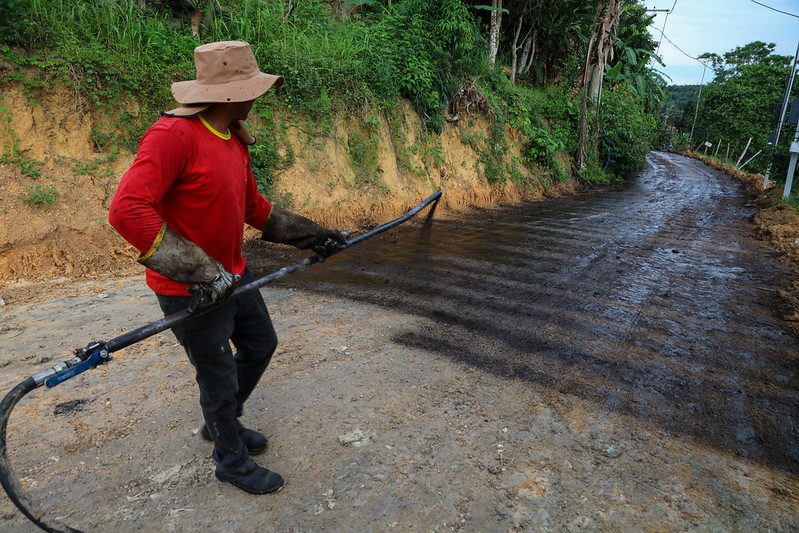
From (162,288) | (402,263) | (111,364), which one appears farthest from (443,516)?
(402,263)

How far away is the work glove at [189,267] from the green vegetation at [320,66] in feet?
16.2

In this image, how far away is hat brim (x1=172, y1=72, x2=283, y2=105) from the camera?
6.47ft

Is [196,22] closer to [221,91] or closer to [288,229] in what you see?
[288,229]

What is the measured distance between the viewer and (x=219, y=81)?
2051mm

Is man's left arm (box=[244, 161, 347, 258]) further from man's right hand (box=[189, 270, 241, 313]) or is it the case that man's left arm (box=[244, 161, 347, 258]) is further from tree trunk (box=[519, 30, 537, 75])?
tree trunk (box=[519, 30, 537, 75])

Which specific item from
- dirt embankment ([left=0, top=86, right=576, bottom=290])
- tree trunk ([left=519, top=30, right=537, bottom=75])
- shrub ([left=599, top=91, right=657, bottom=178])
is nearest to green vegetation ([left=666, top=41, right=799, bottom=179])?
shrub ([left=599, top=91, right=657, bottom=178])

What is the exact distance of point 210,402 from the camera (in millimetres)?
2164

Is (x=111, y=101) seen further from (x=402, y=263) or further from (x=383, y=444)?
(x=383, y=444)

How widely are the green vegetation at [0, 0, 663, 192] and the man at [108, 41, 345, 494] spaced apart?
4639 mm

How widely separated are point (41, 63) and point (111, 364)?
406 centimetres

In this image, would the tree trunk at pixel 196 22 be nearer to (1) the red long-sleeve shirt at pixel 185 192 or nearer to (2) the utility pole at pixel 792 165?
(1) the red long-sleeve shirt at pixel 185 192

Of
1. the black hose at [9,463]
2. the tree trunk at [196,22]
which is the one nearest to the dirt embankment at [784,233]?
the black hose at [9,463]

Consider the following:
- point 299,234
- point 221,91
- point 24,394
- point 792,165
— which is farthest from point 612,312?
point 792,165

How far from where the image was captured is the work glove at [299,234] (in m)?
2.72
